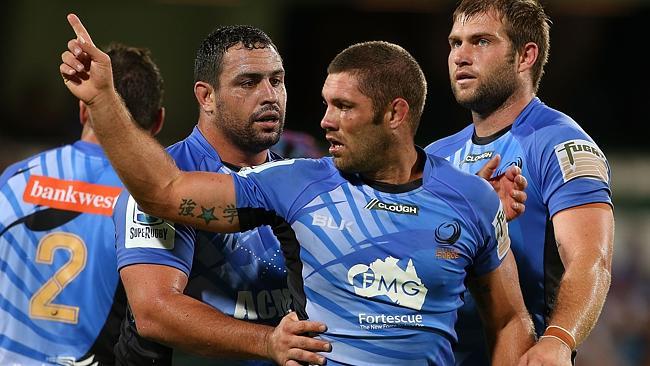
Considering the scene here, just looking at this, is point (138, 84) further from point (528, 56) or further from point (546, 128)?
point (546, 128)

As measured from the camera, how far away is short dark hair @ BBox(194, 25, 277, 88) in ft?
18.4

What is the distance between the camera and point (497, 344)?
15.6 ft

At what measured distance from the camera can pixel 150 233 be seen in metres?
4.86

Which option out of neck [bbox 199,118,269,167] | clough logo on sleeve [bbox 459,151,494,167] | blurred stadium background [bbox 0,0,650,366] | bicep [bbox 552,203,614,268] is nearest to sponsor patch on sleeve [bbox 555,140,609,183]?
bicep [bbox 552,203,614,268]

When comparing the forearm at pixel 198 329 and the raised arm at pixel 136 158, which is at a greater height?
the raised arm at pixel 136 158

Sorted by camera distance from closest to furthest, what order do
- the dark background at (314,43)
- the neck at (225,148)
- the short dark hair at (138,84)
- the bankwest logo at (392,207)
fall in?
the bankwest logo at (392,207)
the neck at (225,148)
the short dark hair at (138,84)
the dark background at (314,43)

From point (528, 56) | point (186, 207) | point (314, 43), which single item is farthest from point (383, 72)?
point (314, 43)

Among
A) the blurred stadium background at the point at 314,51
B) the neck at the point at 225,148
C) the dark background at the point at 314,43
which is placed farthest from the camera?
the dark background at the point at 314,43

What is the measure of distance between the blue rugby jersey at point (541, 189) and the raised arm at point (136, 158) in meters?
1.56

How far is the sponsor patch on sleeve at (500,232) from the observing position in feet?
15.3

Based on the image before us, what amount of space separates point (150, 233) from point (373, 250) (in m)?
1.04

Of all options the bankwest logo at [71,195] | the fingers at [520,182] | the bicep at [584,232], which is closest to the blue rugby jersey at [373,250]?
the fingers at [520,182]

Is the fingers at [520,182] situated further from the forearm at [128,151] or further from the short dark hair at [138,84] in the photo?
the short dark hair at [138,84]

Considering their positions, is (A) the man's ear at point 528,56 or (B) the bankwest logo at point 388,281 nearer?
(B) the bankwest logo at point 388,281
